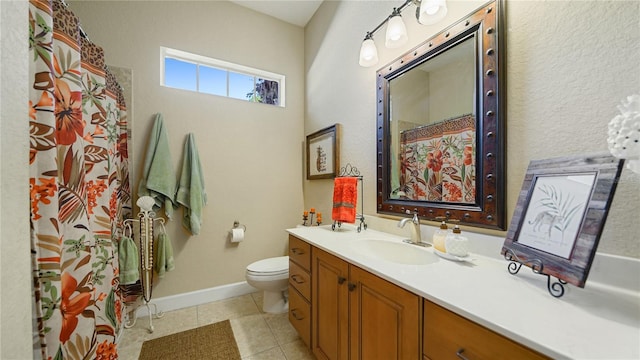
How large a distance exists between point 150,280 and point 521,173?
2598 millimetres

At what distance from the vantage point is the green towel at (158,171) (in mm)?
1945

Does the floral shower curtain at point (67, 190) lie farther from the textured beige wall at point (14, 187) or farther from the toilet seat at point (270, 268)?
the toilet seat at point (270, 268)

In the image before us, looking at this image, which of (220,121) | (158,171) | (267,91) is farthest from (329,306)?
(267,91)

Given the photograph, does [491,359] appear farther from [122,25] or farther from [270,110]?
[122,25]

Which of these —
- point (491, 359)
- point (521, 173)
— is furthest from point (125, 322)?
point (521, 173)

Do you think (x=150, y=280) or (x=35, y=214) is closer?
(x=35, y=214)

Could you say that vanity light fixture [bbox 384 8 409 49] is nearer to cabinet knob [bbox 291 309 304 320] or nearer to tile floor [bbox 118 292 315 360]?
cabinet knob [bbox 291 309 304 320]

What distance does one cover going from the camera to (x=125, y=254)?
1.65m

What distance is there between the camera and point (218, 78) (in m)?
2.37

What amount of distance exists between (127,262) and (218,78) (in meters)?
1.89

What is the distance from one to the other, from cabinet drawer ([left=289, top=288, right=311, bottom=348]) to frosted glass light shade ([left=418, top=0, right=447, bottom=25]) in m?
1.77

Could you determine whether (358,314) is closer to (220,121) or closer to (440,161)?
(440,161)

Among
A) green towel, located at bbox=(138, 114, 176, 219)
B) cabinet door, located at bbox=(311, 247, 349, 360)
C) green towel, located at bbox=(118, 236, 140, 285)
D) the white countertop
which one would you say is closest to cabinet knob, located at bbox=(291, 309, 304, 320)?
cabinet door, located at bbox=(311, 247, 349, 360)

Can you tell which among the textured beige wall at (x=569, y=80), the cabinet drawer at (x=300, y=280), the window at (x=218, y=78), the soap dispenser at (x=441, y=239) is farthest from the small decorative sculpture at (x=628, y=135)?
the window at (x=218, y=78)
